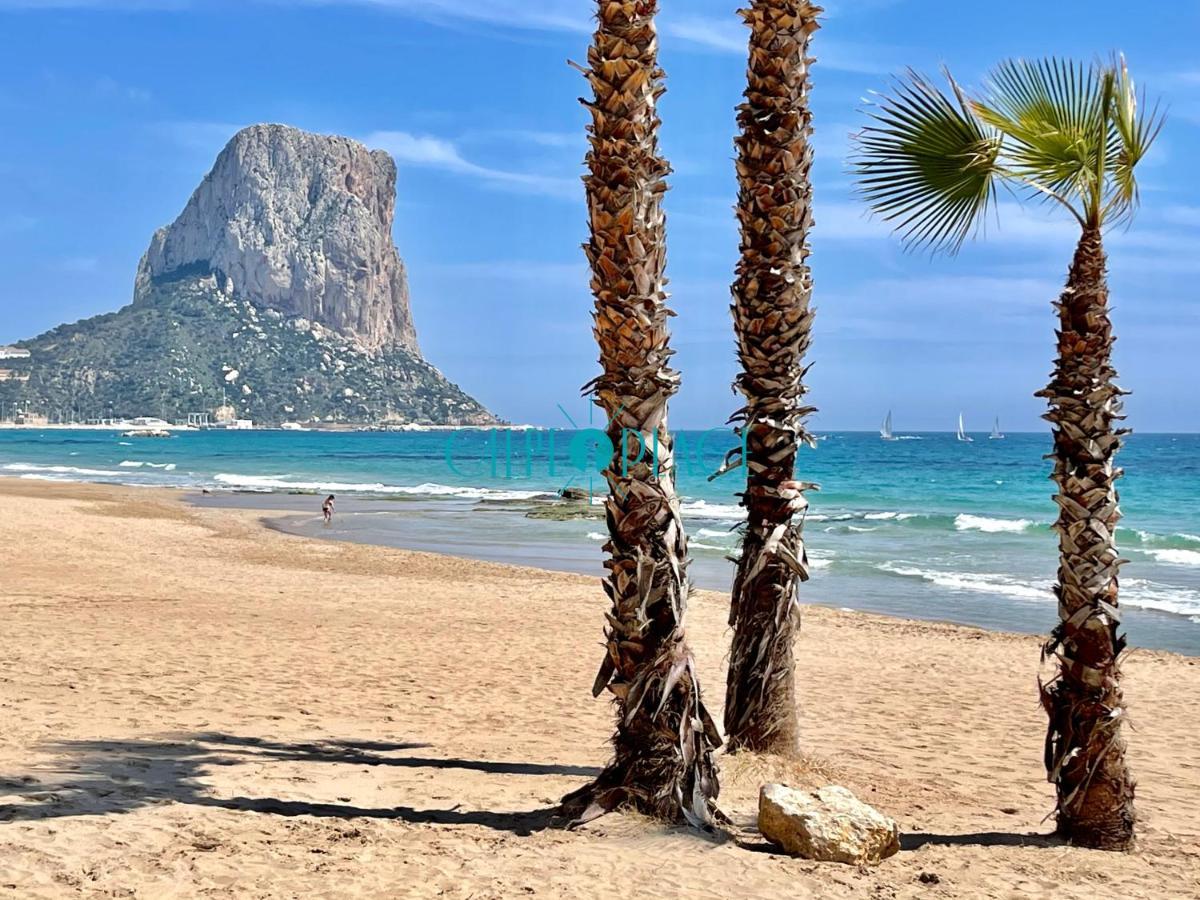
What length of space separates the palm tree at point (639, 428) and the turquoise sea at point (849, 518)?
123 centimetres

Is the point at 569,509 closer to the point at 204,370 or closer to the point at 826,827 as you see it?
the point at 826,827

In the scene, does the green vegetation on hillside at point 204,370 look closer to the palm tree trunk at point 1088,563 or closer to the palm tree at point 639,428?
the palm tree at point 639,428

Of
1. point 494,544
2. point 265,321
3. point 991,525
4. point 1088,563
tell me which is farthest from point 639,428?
point 265,321

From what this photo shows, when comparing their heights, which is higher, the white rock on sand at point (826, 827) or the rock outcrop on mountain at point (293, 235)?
the rock outcrop on mountain at point (293, 235)

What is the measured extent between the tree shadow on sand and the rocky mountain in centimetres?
15845

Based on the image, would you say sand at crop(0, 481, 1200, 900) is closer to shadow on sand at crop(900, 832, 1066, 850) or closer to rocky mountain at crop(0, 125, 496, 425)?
shadow on sand at crop(900, 832, 1066, 850)

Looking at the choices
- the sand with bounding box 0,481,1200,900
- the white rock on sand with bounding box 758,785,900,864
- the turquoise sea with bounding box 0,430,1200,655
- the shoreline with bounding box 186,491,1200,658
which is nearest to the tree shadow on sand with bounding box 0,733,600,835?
the sand with bounding box 0,481,1200,900

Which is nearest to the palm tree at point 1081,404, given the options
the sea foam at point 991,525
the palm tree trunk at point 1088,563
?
the palm tree trunk at point 1088,563

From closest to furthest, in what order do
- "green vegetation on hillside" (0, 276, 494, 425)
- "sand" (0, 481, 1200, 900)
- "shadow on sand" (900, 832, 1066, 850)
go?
"sand" (0, 481, 1200, 900) → "shadow on sand" (900, 832, 1066, 850) → "green vegetation on hillside" (0, 276, 494, 425)

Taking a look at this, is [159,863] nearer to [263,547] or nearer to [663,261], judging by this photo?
[663,261]

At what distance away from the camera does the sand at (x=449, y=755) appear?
5039 mm

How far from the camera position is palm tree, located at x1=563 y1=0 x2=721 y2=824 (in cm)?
568

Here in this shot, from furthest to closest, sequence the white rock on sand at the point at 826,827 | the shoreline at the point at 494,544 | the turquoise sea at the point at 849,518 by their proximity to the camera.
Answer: the turquoise sea at the point at 849,518 → the shoreline at the point at 494,544 → the white rock on sand at the point at 826,827

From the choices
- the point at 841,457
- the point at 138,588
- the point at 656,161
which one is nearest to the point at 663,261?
the point at 656,161
